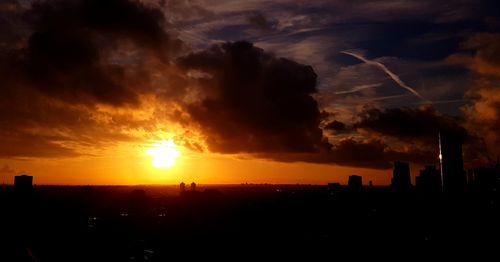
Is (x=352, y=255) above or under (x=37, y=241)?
under

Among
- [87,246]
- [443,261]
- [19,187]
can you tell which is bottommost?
[443,261]

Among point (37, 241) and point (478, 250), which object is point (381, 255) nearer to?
point (478, 250)

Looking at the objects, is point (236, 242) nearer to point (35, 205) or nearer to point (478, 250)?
point (35, 205)

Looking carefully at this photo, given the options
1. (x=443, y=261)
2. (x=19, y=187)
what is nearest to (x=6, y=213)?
(x=19, y=187)

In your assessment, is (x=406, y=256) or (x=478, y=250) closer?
(x=406, y=256)

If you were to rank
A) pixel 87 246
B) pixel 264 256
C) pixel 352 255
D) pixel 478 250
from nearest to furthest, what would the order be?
1. pixel 87 246
2. pixel 264 256
3. pixel 352 255
4. pixel 478 250

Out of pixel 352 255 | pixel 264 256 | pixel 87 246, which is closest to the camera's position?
pixel 87 246
